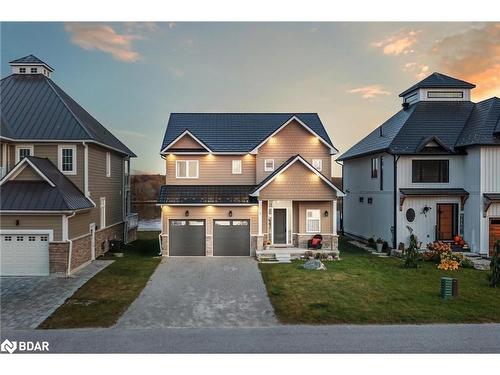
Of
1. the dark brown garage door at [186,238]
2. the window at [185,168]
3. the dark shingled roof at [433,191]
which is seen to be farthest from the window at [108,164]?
the dark shingled roof at [433,191]

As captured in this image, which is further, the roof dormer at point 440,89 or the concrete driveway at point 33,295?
the roof dormer at point 440,89

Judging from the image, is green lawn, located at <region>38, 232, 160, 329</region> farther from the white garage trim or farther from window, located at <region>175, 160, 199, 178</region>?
window, located at <region>175, 160, 199, 178</region>

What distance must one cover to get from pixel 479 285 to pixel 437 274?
194cm

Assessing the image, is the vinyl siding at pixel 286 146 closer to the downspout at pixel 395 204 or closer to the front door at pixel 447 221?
the downspout at pixel 395 204

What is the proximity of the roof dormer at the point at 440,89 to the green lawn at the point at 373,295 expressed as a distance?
11.4 m

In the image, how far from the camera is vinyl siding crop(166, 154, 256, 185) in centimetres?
2039

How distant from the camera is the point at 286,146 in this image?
20.5 m

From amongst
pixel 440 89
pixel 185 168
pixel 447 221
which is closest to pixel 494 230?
pixel 447 221

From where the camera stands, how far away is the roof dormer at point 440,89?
2195cm

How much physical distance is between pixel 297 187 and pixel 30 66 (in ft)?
57.0

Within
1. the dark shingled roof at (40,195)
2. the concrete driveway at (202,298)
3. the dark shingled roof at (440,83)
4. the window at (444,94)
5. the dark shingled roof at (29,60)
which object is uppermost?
the dark shingled roof at (29,60)

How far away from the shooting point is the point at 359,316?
34.0 ft

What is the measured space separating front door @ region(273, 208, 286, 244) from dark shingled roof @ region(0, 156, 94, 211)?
10392 mm

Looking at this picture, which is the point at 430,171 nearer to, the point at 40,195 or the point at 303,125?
the point at 303,125
